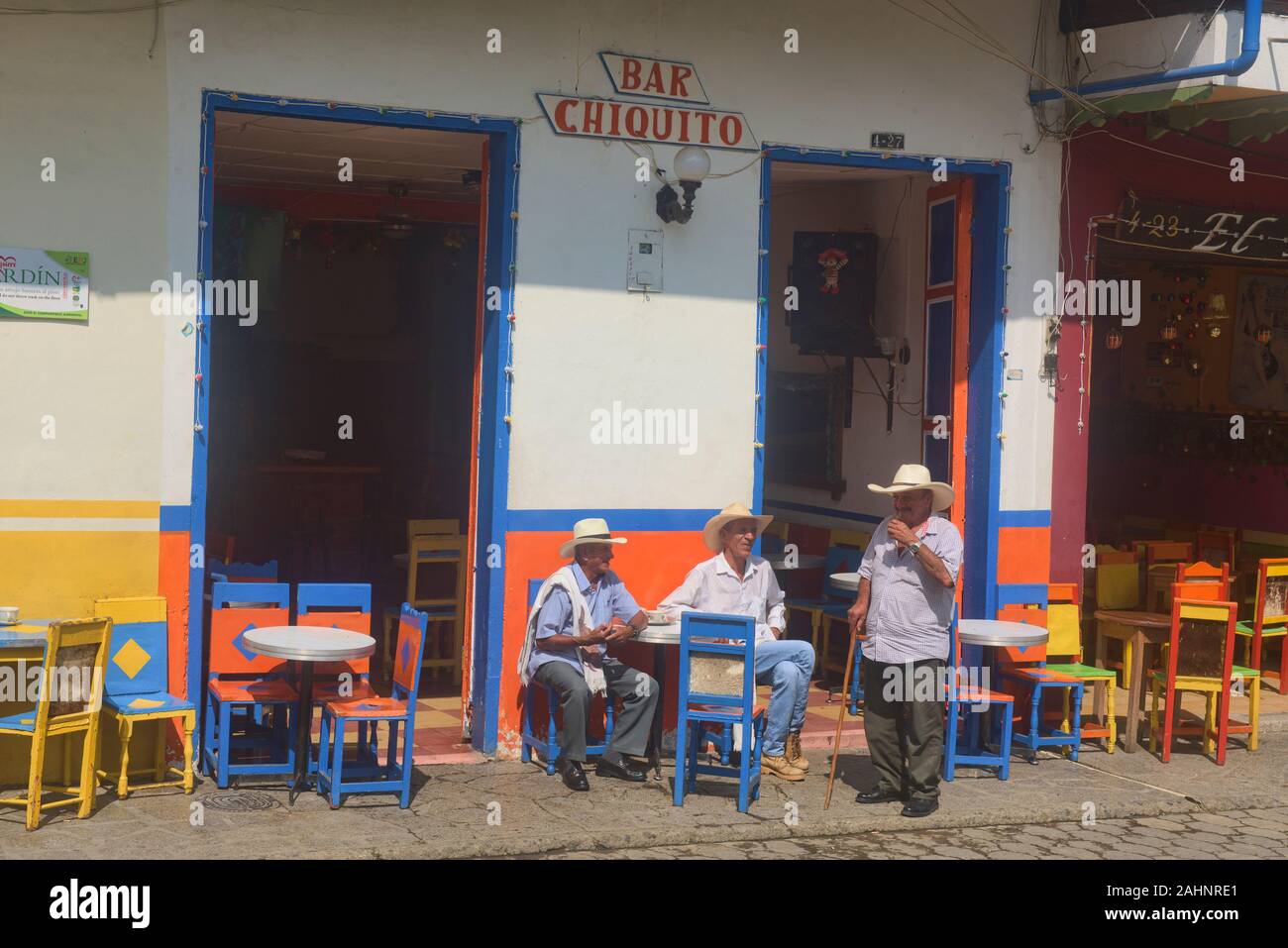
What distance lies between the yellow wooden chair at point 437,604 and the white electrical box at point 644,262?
2.83 metres

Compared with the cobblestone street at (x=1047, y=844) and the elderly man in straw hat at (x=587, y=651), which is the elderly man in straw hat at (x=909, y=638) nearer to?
the cobblestone street at (x=1047, y=844)

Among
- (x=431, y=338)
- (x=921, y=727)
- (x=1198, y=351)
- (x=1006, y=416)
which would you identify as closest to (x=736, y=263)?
(x=1006, y=416)

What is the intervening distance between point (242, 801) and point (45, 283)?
9.00 feet

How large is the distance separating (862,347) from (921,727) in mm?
4218

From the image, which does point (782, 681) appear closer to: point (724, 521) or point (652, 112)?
point (724, 521)

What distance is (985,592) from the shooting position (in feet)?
31.1

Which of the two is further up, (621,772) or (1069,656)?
(1069,656)

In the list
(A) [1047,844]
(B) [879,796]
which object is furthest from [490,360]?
(A) [1047,844]

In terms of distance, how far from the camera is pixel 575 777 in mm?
7820

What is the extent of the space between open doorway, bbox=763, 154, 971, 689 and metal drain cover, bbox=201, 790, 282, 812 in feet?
14.4

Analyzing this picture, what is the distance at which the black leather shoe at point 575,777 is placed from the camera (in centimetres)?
781

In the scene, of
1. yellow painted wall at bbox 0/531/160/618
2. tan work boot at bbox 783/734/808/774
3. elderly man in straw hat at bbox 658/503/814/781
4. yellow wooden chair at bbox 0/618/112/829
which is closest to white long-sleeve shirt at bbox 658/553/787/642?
elderly man in straw hat at bbox 658/503/814/781

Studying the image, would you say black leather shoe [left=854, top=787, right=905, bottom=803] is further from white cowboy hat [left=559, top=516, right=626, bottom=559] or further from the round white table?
the round white table

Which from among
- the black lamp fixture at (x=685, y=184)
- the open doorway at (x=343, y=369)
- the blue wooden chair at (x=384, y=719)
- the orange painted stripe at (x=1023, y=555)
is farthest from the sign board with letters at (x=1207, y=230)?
the blue wooden chair at (x=384, y=719)
